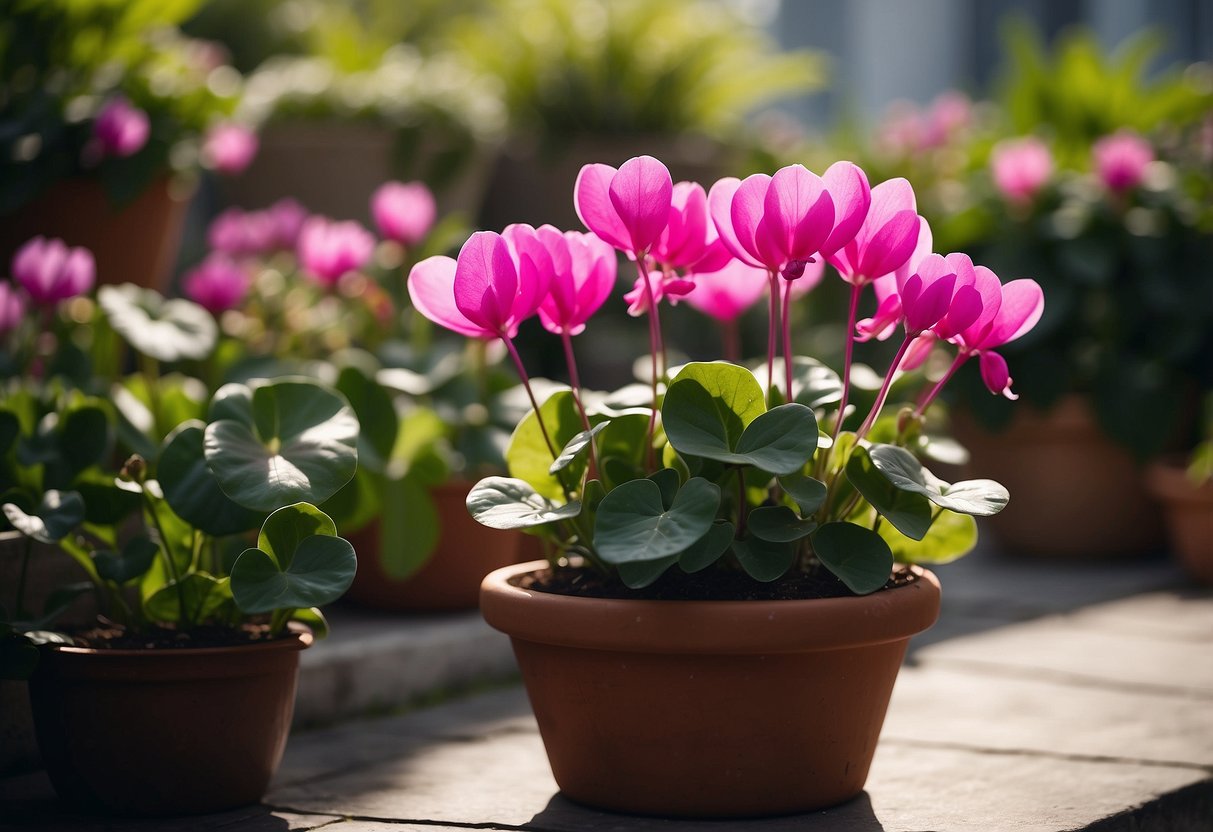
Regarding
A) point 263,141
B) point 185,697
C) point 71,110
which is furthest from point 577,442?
point 263,141

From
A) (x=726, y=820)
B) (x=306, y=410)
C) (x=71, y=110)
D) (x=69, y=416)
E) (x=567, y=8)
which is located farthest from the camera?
(x=567, y=8)

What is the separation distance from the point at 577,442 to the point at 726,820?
0.46 m

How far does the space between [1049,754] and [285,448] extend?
44.9 inches

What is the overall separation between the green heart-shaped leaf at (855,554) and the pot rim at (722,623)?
0.03m

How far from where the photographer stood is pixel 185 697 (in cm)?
173

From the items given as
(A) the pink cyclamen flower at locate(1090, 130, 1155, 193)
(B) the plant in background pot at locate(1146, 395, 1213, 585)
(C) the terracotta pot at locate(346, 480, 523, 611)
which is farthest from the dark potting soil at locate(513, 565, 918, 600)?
(A) the pink cyclamen flower at locate(1090, 130, 1155, 193)

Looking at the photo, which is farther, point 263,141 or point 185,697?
point 263,141

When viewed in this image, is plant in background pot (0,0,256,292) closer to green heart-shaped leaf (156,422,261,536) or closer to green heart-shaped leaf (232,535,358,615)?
green heart-shaped leaf (156,422,261,536)

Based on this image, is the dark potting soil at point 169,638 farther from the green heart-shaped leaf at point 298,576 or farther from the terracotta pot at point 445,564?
the terracotta pot at point 445,564

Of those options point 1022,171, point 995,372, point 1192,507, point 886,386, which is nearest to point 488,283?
point 886,386

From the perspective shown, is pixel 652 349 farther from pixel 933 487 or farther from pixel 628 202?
pixel 933 487

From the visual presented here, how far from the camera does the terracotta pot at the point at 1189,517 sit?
3561 millimetres

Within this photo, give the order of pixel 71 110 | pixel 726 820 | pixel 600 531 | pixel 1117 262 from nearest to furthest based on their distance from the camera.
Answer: pixel 600 531 → pixel 726 820 → pixel 71 110 → pixel 1117 262

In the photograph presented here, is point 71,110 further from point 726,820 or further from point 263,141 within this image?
point 726,820
